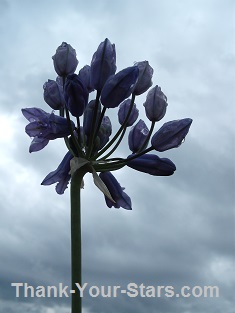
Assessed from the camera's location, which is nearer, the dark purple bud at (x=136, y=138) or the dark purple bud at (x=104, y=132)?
the dark purple bud at (x=104, y=132)

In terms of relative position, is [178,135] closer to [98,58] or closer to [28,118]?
[98,58]

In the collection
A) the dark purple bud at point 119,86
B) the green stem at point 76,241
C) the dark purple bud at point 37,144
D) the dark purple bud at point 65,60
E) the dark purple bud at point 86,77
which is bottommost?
the green stem at point 76,241

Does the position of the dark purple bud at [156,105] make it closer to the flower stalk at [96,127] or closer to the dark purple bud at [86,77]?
the flower stalk at [96,127]

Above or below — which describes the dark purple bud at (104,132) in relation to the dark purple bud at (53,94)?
below

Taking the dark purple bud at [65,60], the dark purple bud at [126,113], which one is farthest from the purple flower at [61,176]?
the dark purple bud at [65,60]

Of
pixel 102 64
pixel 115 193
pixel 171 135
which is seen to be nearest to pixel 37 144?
pixel 115 193

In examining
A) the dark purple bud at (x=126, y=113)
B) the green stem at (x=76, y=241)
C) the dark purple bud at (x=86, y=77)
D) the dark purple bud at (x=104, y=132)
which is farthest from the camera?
the dark purple bud at (x=126, y=113)

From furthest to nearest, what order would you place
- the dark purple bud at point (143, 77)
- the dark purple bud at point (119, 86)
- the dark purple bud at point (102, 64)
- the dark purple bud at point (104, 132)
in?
1. the dark purple bud at point (143, 77)
2. the dark purple bud at point (104, 132)
3. the dark purple bud at point (102, 64)
4. the dark purple bud at point (119, 86)
